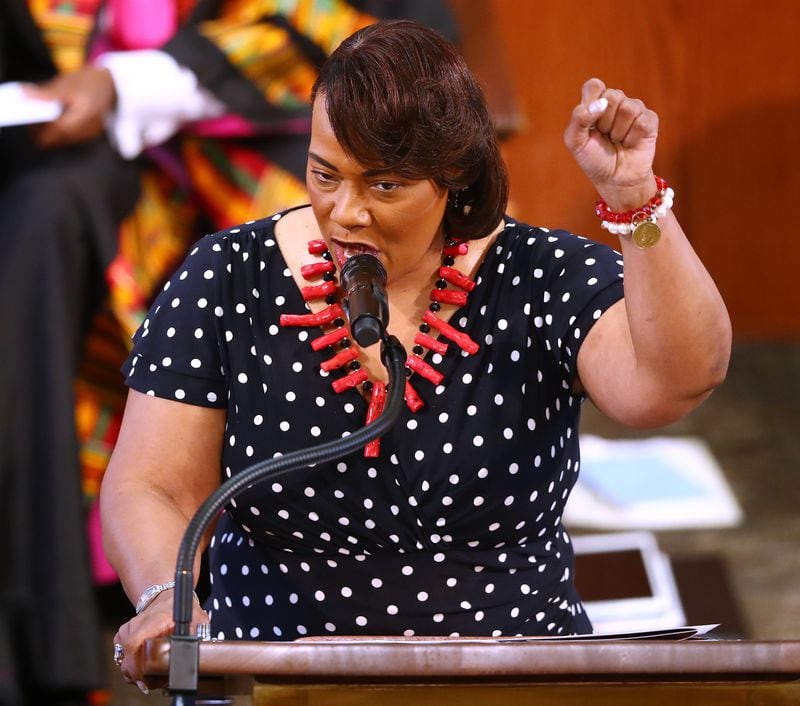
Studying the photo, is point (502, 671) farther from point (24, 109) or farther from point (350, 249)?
point (24, 109)

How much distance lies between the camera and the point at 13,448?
2.10m

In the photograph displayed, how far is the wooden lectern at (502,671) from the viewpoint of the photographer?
918 millimetres

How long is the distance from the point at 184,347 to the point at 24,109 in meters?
1.06

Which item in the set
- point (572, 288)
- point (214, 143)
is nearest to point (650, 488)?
point (214, 143)

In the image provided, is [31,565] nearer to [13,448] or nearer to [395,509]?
[13,448]

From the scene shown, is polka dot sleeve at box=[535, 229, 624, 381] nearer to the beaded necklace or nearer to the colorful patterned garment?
the beaded necklace

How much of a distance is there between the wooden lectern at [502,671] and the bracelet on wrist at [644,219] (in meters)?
0.35

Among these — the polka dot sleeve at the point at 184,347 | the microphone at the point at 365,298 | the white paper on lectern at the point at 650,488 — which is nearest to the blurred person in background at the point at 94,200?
the polka dot sleeve at the point at 184,347

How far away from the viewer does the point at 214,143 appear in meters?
2.40

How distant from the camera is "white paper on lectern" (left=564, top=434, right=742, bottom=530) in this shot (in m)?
2.73

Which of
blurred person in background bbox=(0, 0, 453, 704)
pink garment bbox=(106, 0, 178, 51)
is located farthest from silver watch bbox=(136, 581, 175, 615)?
pink garment bbox=(106, 0, 178, 51)

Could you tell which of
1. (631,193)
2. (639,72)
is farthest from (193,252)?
(639,72)

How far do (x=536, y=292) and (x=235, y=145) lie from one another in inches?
45.7

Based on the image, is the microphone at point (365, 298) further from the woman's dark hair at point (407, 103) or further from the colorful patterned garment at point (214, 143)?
the colorful patterned garment at point (214, 143)
